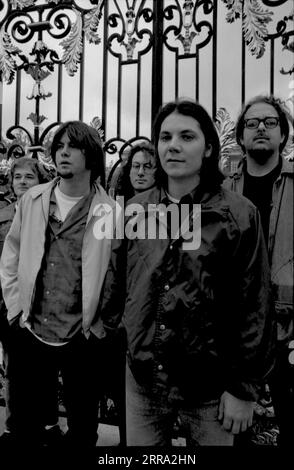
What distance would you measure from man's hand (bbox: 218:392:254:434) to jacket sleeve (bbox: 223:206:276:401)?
0.10 feet

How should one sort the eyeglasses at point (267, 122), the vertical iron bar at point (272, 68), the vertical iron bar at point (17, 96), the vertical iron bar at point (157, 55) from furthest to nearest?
the vertical iron bar at point (17, 96) < the vertical iron bar at point (157, 55) < the vertical iron bar at point (272, 68) < the eyeglasses at point (267, 122)

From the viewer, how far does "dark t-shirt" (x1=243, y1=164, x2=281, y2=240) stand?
7.47 ft

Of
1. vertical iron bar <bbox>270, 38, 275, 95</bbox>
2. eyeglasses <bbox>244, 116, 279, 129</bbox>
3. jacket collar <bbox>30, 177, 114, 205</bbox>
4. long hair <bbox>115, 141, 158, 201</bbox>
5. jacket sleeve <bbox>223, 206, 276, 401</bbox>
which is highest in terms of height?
vertical iron bar <bbox>270, 38, 275, 95</bbox>

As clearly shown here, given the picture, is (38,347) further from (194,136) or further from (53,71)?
(53,71)

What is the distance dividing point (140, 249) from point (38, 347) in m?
1.00

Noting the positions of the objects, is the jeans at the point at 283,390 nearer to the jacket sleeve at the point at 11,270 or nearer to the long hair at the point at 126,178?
the long hair at the point at 126,178

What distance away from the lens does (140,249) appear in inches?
71.5

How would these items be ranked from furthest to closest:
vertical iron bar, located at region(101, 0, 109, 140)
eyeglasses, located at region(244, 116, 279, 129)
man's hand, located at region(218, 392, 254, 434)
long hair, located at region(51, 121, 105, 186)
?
vertical iron bar, located at region(101, 0, 109, 140) → long hair, located at region(51, 121, 105, 186) → eyeglasses, located at region(244, 116, 279, 129) → man's hand, located at region(218, 392, 254, 434)

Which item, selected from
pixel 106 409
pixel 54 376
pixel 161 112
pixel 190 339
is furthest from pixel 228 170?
pixel 106 409

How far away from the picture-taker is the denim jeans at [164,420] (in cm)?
166

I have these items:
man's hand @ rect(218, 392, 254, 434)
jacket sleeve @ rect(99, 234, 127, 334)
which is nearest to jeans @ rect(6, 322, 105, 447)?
jacket sleeve @ rect(99, 234, 127, 334)

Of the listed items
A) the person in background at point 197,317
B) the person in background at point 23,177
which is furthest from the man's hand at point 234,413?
the person in background at point 23,177

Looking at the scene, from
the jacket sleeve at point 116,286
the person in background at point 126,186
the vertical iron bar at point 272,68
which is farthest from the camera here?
the vertical iron bar at point 272,68

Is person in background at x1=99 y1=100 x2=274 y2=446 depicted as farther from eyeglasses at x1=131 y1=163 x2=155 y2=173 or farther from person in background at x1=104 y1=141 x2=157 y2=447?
eyeglasses at x1=131 y1=163 x2=155 y2=173
